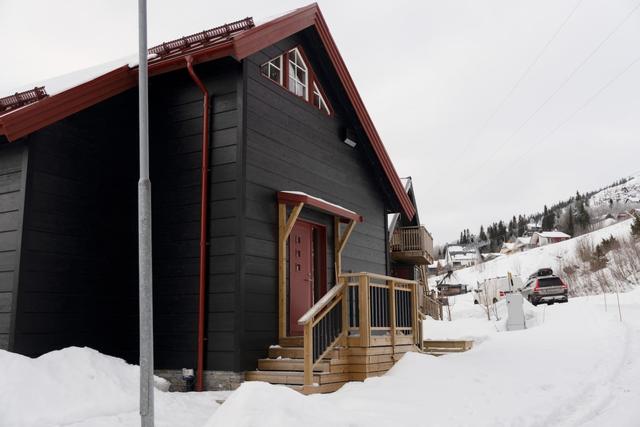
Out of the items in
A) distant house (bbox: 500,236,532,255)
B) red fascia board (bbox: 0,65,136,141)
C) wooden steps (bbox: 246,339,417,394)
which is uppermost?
distant house (bbox: 500,236,532,255)

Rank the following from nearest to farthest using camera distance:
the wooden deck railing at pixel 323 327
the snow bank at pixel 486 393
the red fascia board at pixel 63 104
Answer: the snow bank at pixel 486 393 → the red fascia board at pixel 63 104 → the wooden deck railing at pixel 323 327

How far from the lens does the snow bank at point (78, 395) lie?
6.57 m

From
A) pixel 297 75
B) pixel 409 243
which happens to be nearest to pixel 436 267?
pixel 409 243

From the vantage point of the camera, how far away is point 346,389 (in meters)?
8.59

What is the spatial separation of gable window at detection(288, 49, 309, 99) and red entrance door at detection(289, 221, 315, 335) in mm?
2759

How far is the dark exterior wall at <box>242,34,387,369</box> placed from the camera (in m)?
9.46

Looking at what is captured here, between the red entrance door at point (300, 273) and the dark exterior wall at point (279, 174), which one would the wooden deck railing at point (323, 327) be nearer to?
the dark exterior wall at point (279, 174)

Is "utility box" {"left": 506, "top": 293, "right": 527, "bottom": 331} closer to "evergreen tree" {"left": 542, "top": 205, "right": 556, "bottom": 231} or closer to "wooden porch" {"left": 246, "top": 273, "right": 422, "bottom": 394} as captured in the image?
"wooden porch" {"left": 246, "top": 273, "right": 422, "bottom": 394}

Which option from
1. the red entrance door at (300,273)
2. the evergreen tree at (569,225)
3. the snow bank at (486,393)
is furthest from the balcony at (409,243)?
the evergreen tree at (569,225)

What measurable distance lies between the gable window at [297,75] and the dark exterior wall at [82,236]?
321 cm

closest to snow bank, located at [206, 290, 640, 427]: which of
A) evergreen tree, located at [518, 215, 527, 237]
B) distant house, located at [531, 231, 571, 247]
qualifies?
distant house, located at [531, 231, 571, 247]

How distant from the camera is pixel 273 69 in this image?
11.0m

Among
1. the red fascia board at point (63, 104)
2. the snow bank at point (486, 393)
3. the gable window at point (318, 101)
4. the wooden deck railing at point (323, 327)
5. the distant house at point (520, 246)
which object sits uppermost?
the distant house at point (520, 246)

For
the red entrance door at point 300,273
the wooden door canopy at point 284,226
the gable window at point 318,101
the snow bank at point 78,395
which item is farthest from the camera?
the gable window at point 318,101
